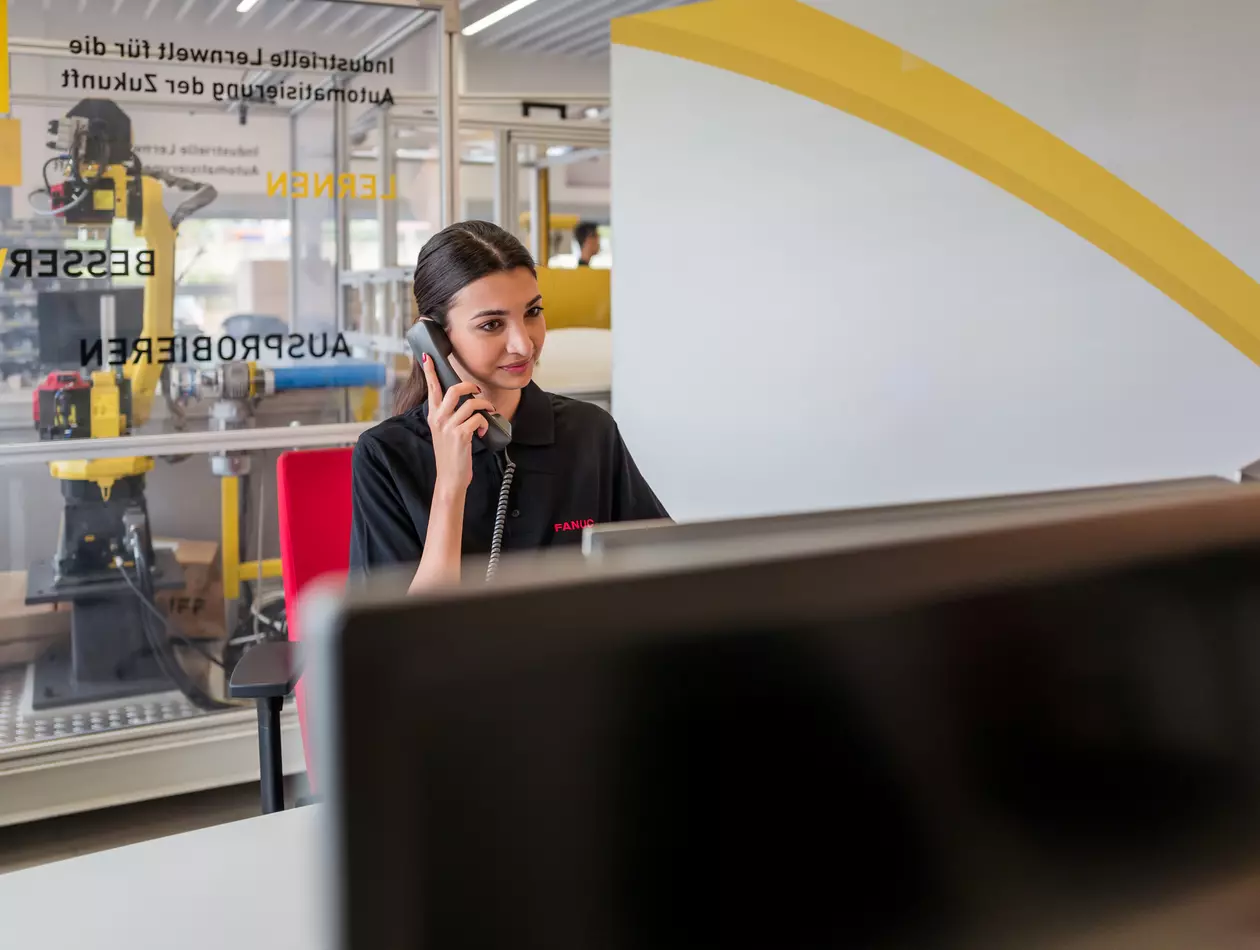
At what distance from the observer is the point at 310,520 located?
224cm

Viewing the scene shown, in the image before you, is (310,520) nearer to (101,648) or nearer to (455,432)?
(455,432)

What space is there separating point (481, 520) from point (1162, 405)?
131 cm

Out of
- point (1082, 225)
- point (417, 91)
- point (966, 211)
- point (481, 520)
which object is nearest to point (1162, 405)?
point (1082, 225)

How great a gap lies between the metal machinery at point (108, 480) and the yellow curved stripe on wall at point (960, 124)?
58.2 inches

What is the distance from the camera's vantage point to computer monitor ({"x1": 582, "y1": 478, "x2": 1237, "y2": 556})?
659mm

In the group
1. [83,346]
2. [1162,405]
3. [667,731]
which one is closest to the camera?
[667,731]

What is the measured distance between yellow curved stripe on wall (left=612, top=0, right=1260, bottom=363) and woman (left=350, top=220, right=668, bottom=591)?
3.43ft

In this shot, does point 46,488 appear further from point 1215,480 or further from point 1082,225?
point 1215,480

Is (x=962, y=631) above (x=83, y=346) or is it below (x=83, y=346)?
below

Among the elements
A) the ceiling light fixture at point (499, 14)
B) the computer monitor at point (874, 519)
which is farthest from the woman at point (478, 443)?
the ceiling light fixture at point (499, 14)

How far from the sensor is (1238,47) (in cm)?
201

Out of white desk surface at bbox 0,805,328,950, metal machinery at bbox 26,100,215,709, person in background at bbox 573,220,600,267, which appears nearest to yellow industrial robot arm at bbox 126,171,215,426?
metal machinery at bbox 26,100,215,709

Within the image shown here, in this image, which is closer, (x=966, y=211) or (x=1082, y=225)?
(x=1082, y=225)

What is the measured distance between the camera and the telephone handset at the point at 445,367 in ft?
6.43
